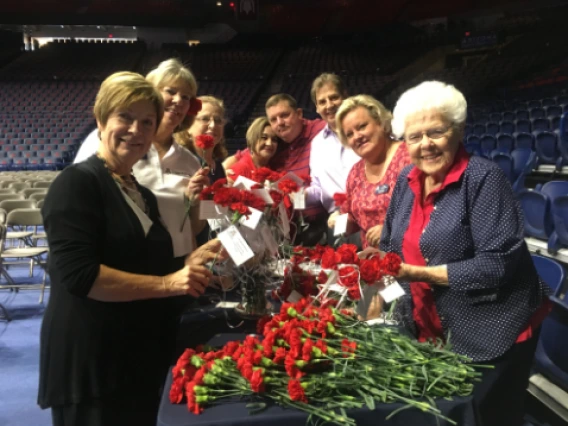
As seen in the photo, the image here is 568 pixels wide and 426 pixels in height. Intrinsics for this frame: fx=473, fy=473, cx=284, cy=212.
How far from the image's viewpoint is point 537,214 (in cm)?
371

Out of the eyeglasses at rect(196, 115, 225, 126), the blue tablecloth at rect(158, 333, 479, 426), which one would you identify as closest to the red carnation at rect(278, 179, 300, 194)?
the blue tablecloth at rect(158, 333, 479, 426)

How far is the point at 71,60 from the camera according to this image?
19094 mm

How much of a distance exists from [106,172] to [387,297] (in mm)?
827

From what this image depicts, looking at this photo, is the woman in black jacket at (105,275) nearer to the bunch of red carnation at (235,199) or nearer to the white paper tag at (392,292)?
the bunch of red carnation at (235,199)

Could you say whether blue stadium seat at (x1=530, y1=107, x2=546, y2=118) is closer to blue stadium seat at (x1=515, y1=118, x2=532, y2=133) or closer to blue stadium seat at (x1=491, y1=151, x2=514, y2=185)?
blue stadium seat at (x1=515, y1=118, x2=532, y2=133)

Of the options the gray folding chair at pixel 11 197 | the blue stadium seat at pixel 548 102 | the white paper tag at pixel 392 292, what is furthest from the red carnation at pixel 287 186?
the blue stadium seat at pixel 548 102

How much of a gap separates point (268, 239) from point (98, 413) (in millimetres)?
692

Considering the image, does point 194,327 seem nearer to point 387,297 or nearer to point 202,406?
point 202,406

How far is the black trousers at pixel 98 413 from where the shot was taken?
4.14ft

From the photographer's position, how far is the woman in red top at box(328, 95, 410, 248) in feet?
6.59

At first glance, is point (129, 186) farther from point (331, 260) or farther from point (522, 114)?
point (522, 114)

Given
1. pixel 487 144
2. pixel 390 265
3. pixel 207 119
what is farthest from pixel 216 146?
pixel 487 144

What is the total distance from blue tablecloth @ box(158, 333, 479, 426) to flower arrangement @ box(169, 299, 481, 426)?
0.8 inches

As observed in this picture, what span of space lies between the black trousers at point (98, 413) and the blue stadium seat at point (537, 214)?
325cm
